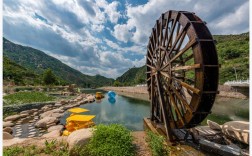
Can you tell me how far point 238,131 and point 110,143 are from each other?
4910 mm

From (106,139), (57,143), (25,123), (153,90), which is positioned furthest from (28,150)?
(25,123)

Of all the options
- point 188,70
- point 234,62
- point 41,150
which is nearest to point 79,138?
point 41,150

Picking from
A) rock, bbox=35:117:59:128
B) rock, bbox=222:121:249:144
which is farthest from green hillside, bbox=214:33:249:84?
rock, bbox=35:117:59:128

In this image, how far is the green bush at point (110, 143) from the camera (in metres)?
5.41

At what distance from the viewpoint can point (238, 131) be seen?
729cm

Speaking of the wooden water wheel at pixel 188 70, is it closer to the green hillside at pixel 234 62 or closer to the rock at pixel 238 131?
the rock at pixel 238 131

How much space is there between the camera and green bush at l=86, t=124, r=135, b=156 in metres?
5.41

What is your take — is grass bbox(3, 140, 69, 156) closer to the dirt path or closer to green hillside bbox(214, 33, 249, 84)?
the dirt path

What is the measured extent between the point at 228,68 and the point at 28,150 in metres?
48.5

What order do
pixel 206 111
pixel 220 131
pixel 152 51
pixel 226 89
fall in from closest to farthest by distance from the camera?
pixel 206 111 → pixel 220 131 → pixel 152 51 → pixel 226 89

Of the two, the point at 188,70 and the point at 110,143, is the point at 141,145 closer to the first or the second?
the point at 110,143

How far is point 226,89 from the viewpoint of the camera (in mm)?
30453

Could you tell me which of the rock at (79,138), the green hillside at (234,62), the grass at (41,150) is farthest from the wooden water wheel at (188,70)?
the green hillside at (234,62)

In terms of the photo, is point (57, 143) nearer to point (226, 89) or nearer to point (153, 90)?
point (153, 90)
